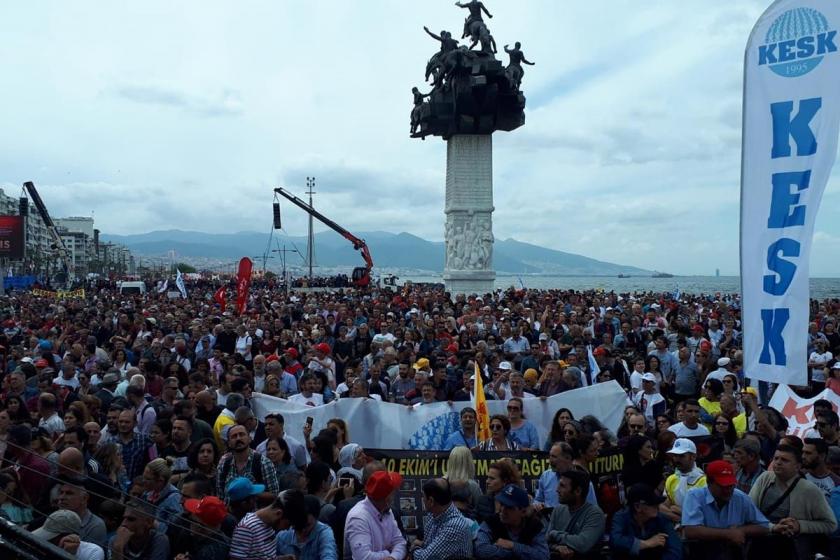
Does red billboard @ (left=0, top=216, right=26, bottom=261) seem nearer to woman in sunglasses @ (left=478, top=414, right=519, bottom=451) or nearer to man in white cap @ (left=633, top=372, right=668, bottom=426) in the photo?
man in white cap @ (left=633, top=372, right=668, bottom=426)

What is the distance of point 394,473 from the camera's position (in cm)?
571

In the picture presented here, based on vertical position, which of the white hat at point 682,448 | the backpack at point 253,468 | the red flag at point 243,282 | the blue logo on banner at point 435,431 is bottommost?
the blue logo on banner at point 435,431

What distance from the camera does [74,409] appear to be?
808cm

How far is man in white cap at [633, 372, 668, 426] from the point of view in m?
10.7

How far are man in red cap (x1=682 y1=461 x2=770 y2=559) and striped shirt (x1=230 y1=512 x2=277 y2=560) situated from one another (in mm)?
2910

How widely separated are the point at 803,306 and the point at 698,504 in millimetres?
2196

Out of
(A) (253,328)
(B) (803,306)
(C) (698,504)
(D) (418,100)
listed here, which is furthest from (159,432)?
(D) (418,100)

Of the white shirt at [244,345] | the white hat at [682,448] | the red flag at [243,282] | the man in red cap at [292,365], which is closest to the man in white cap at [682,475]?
the white hat at [682,448]

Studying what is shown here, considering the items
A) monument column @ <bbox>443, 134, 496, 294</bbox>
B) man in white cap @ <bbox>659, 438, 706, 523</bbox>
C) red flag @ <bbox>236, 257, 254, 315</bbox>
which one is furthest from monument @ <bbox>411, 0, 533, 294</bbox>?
man in white cap @ <bbox>659, 438, 706, 523</bbox>

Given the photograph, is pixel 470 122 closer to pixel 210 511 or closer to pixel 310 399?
pixel 310 399

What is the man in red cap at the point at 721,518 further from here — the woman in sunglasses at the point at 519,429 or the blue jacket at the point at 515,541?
the woman in sunglasses at the point at 519,429

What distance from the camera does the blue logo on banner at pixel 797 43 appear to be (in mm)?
6734

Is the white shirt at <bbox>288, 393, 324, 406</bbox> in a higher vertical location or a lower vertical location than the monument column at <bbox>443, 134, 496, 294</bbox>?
lower

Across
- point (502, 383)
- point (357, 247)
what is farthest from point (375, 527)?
point (357, 247)
